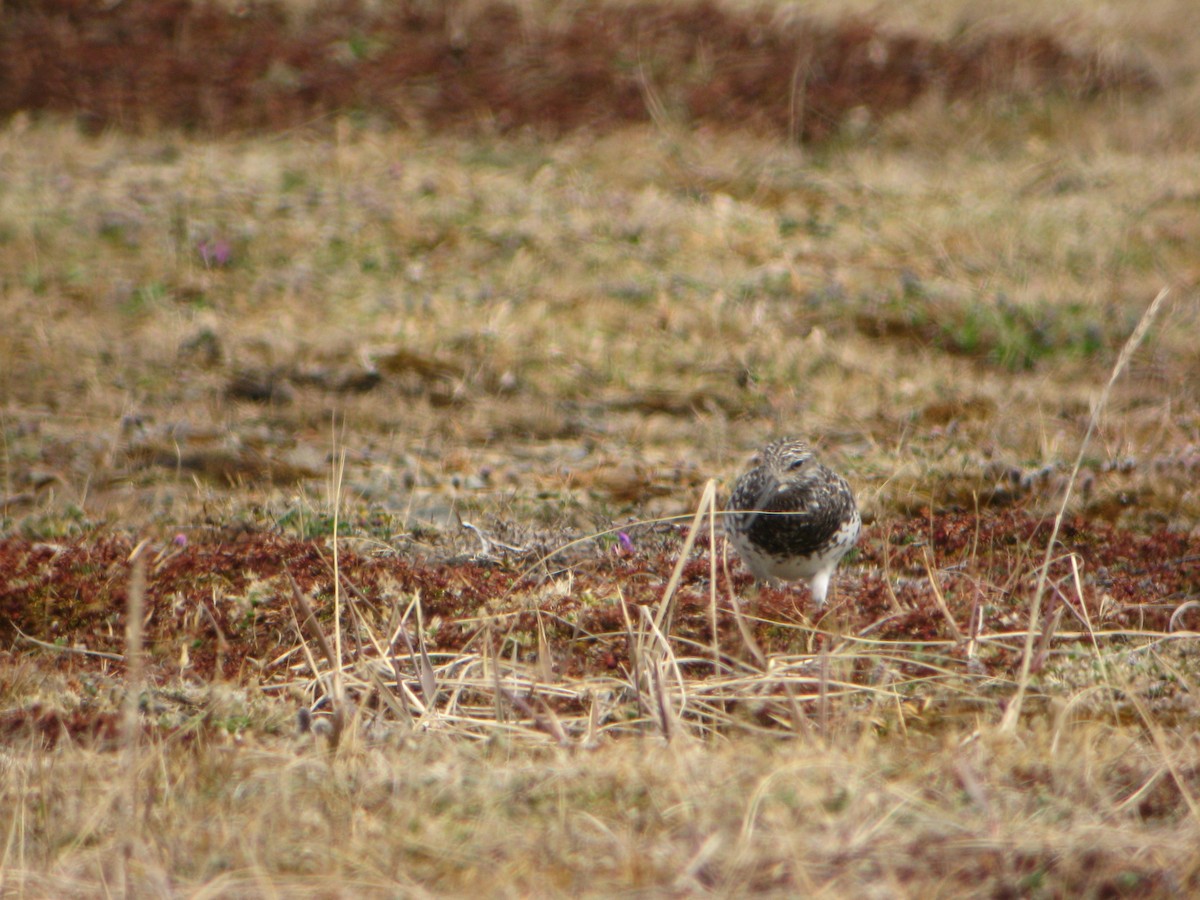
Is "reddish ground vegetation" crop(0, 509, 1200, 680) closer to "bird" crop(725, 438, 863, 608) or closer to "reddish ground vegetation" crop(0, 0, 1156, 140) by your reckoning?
"bird" crop(725, 438, 863, 608)

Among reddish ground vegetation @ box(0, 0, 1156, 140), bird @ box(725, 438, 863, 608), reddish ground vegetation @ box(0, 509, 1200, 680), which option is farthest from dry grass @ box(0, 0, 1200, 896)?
reddish ground vegetation @ box(0, 0, 1156, 140)

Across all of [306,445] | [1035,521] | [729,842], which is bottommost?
[306,445]

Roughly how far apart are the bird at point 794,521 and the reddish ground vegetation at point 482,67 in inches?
322

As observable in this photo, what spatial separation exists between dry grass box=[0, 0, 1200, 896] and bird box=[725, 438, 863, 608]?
182 millimetres

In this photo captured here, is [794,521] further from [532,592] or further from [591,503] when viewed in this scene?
[591,503]

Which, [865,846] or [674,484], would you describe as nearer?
[865,846]

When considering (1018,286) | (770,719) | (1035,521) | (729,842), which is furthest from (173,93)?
(729,842)

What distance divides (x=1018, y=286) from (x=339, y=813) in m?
7.79

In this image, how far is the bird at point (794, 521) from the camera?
5211 millimetres

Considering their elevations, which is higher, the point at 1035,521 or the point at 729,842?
the point at 729,842

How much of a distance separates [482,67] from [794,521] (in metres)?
9.28

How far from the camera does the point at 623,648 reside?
189 inches

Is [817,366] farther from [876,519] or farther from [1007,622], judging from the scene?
[1007,622]

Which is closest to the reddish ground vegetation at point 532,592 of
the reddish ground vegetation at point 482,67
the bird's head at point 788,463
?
the bird's head at point 788,463
